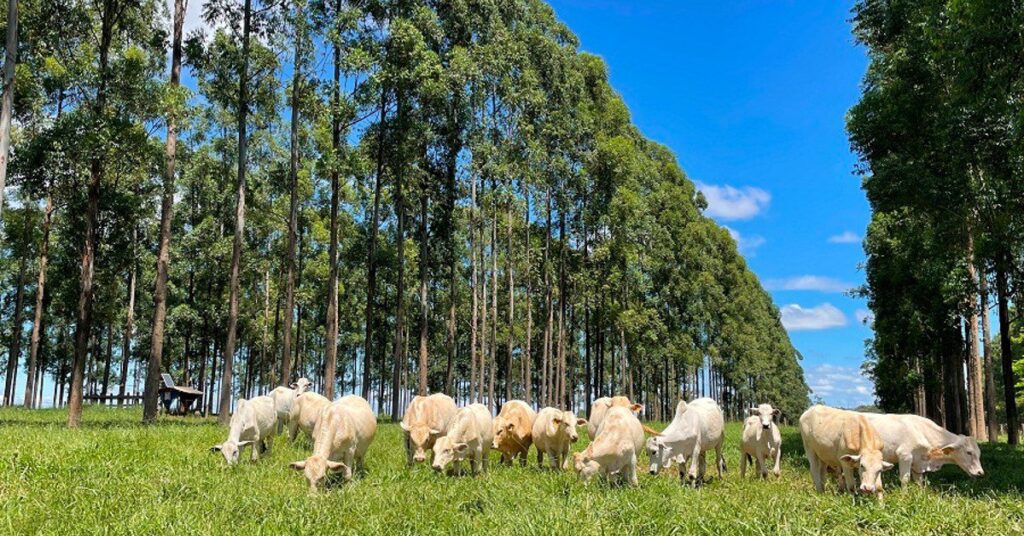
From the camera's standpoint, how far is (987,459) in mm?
16453

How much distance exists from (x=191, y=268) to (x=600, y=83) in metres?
26.5

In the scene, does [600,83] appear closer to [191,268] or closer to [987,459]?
[191,268]

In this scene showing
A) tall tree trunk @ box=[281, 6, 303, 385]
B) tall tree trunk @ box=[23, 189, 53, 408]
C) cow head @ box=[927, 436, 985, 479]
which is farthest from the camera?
tall tree trunk @ box=[23, 189, 53, 408]

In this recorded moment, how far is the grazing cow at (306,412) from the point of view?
569 inches

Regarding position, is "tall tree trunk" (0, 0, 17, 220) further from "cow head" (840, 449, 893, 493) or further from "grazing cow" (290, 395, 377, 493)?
"cow head" (840, 449, 893, 493)

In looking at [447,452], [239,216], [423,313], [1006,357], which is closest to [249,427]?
[447,452]

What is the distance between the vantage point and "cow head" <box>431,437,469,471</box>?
11.0 m

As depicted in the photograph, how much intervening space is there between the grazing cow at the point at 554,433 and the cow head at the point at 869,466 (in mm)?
5381

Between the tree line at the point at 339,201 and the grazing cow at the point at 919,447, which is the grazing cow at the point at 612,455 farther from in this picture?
the tree line at the point at 339,201

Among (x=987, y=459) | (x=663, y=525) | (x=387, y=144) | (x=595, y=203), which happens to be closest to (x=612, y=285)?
(x=595, y=203)

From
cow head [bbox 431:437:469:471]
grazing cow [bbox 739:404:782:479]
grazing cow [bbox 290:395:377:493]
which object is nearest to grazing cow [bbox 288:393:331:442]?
grazing cow [bbox 290:395:377:493]

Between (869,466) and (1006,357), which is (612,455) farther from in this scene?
(1006,357)

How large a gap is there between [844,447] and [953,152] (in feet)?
37.6

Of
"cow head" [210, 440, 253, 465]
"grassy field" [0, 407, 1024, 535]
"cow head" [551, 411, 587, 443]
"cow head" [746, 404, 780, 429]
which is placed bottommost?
"grassy field" [0, 407, 1024, 535]
